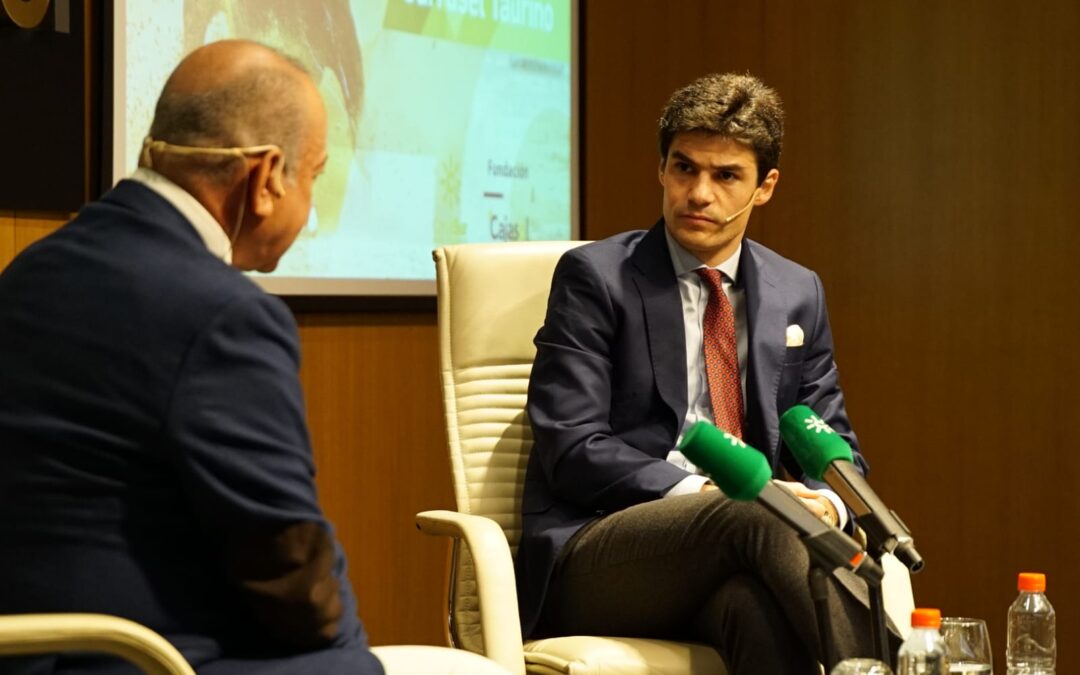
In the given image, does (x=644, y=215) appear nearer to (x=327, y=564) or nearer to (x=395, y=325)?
(x=395, y=325)

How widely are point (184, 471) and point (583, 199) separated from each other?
3025mm

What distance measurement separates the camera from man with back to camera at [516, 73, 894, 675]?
7.55ft

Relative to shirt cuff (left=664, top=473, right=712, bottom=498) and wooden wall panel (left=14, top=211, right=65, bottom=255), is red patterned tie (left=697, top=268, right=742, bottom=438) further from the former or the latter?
wooden wall panel (left=14, top=211, right=65, bottom=255)

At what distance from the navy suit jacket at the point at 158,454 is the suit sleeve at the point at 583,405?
1.08 metres

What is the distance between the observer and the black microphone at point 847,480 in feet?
5.74

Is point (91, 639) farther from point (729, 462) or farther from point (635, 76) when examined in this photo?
point (635, 76)

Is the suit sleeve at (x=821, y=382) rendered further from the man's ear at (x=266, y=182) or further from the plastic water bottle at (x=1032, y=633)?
the man's ear at (x=266, y=182)

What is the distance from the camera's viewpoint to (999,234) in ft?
12.6

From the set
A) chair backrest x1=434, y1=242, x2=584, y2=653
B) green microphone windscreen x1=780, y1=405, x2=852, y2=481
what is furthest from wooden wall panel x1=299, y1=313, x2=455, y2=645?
green microphone windscreen x1=780, y1=405, x2=852, y2=481

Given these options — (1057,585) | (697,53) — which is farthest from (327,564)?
(697,53)

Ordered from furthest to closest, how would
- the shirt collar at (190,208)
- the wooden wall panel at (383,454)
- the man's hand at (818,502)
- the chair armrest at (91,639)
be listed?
the wooden wall panel at (383,454) < the man's hand at (818,502) < the shirt collar at (190,208) < the chair armrest at (91,639)

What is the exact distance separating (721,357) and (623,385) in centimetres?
20

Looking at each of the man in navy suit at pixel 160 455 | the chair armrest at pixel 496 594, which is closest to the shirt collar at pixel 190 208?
the man in navy suit at pixel 160 455

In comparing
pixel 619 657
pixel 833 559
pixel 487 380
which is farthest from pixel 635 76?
pixel 833 559
